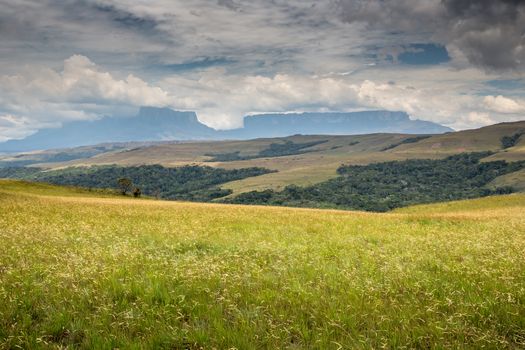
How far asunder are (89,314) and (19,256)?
232 inches

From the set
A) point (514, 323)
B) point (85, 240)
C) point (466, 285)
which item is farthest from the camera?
point (85, 240)

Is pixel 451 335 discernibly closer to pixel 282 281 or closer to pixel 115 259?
pixel 282 281

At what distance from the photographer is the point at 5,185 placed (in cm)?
6956

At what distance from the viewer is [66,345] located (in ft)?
22.0

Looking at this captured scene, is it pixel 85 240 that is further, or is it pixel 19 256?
pixel 85 240

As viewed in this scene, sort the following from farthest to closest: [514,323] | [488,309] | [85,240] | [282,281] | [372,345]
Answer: [85,240] < [282,281] < [488,309] < [514,323] < [372,345]

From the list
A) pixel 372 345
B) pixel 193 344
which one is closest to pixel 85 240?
pixel 193 344

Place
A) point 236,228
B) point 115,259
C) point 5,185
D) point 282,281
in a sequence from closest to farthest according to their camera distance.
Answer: point 282,281 → point 115,259 → point 236,228 → point 5,185

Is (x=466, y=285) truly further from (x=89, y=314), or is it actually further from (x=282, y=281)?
(x=89, y=314)

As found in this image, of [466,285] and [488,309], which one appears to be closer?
[488,309]

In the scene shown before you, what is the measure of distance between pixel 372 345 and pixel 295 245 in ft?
29.4

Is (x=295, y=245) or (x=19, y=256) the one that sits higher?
(x=19, y=256)

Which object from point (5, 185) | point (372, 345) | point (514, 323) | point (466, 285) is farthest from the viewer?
point (5, 185)

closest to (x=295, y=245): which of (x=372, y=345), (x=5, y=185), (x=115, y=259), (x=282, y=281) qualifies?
(x=282, y=281)
